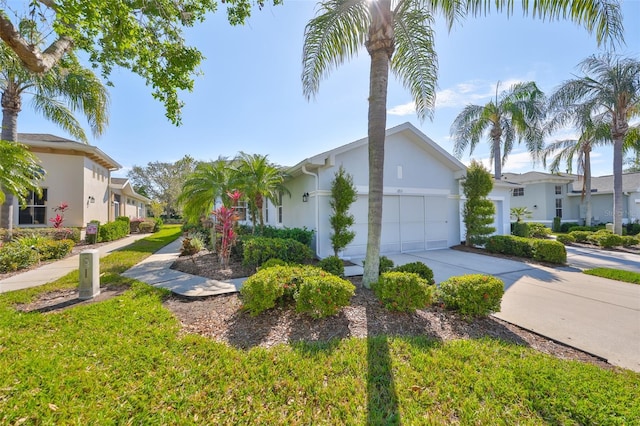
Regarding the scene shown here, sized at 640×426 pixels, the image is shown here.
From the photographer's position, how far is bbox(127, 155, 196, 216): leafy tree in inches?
1604

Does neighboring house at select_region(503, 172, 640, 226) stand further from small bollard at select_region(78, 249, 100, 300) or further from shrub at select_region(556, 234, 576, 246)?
small bollard at select_region(78, 249, 100, 300)

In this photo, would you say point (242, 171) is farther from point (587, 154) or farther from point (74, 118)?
point (587, 154)

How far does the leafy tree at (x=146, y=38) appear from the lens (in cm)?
485

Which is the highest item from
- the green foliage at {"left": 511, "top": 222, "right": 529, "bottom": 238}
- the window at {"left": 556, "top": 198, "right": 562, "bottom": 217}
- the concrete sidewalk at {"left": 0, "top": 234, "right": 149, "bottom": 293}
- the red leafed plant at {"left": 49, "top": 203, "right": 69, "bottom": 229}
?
the window at {"left": 556, "top": 198, "right": 562, "bottom": 217}

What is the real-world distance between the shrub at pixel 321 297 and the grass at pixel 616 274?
8.60 metres

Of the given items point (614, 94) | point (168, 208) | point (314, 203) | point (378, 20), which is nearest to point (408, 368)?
point (378, 20)

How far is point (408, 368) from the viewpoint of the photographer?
10.3 feet

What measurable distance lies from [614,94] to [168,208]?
163 feet

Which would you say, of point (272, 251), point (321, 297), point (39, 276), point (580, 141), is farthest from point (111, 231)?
point (580, 141)

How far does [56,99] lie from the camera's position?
11.6 meters

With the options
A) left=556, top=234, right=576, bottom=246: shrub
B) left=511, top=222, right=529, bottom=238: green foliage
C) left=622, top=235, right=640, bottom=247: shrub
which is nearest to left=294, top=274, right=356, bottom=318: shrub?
left=511, top=222, right=529, bottom=238: green foliage

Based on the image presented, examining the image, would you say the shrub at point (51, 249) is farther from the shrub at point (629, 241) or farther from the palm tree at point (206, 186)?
the shrub at point (629, 241)

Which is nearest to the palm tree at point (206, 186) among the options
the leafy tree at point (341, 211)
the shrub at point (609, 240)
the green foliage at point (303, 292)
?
the leafy tree at point (341, 211)

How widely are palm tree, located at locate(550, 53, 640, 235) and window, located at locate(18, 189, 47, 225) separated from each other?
29683 mm
